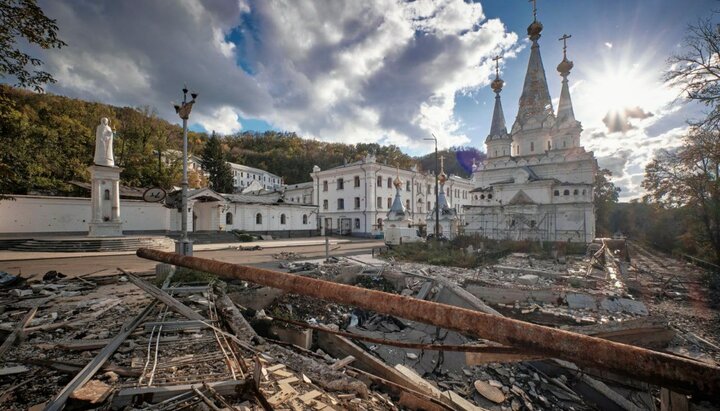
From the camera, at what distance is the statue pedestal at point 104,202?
1884cm

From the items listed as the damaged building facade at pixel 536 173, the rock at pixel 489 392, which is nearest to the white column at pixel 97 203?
the rock at pixel 489 392

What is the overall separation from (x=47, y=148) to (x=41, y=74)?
99.2 ft

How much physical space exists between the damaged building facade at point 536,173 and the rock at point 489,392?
2367cm

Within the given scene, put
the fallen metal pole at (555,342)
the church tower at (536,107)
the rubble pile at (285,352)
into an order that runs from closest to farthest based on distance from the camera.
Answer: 1. the fallen metal pole at (555,342)
2. the rubble pile at (285,352)
3. the church tower at (536,107)

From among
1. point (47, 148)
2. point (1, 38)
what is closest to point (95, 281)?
point (1, 38)

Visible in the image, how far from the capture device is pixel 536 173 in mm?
29969

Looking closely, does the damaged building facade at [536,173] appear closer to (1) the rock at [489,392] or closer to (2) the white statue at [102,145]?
(1) the rock at [489,392]

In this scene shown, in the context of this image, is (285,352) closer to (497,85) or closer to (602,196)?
(497,85)

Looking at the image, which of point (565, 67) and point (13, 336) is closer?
point (13, 336)

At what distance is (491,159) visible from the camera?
32.8 meters

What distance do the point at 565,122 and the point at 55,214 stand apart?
48.8 meters

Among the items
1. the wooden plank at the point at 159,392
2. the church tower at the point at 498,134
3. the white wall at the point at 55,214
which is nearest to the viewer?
Result: the wooden plank at the point at 159,392

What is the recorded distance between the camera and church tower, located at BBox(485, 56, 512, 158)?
111ft

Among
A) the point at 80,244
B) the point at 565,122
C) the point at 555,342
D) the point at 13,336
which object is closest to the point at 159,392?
the point at 13,336
